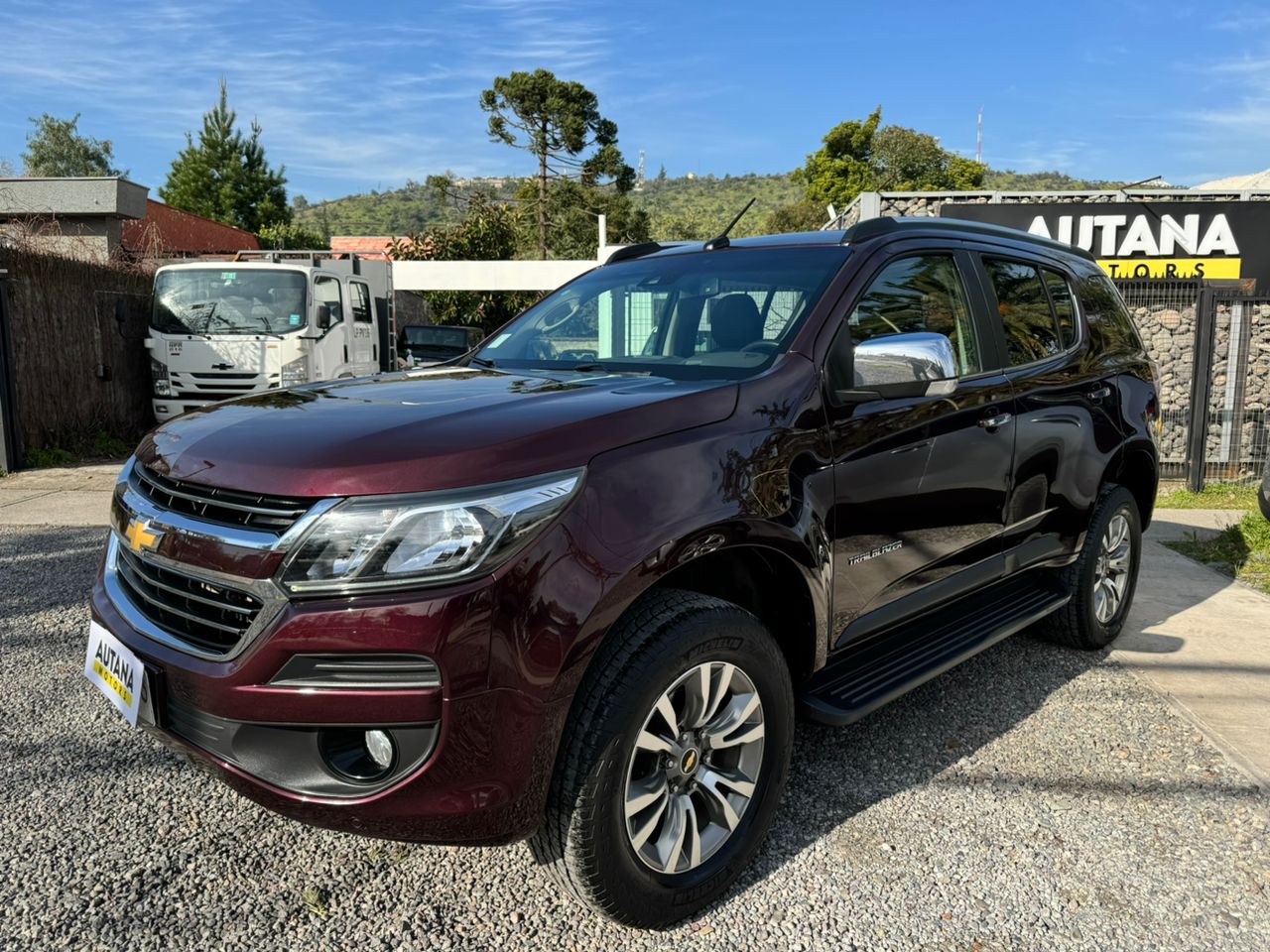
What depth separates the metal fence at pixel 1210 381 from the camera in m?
9.30

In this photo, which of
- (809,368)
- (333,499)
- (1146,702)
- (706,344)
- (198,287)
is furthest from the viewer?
(198,287)

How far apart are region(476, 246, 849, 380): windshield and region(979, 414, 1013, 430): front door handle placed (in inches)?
32.7

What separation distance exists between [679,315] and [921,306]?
0.88m

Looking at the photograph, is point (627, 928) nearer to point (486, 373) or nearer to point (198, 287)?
point (486, 373)

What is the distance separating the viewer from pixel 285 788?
2018mm

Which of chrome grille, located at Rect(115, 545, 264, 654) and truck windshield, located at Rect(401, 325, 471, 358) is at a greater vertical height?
truck windshield, located at Rect(401, 325, 471, 358)

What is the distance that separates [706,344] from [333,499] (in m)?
1.56

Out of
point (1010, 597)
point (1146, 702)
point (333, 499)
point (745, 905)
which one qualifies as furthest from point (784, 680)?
point (1146, 702)

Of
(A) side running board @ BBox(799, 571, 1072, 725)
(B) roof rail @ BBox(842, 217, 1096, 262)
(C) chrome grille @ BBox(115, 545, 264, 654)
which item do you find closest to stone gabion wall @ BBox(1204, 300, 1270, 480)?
(B) roof rail @ BBox(842, 217, 1096, 262)

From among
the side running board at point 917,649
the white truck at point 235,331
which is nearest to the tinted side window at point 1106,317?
the side running board at point 917,649

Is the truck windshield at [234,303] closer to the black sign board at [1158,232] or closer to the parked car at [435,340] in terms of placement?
the parked car at [435,340]

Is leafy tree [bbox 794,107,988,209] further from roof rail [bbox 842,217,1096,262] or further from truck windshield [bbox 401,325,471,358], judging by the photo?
roof rail [bbox 842,217,1096,262]

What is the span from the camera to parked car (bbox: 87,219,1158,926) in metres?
1.95

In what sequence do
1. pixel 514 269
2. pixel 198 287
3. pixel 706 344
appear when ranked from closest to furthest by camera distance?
pixel 706 344
pixel 198 287
pixel 514 269
